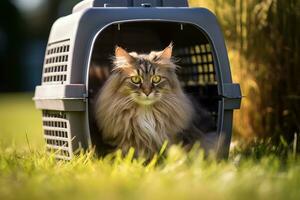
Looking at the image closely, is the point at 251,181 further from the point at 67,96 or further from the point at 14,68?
the point at 14,68

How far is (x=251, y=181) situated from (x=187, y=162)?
1.86 feet

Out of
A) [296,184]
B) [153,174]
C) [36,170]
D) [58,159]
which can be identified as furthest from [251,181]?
[58,159]

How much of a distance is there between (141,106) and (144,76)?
0.54ft

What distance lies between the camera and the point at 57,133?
3.73m

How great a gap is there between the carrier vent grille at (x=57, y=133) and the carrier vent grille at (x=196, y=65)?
102 cm

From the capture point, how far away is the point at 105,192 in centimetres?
220

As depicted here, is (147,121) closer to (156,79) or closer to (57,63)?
(156,79)

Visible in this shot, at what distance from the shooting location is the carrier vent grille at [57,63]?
3.57 meters

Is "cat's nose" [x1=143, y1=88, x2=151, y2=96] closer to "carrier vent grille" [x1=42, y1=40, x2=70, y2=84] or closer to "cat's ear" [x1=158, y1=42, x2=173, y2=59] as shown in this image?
"cat's ear" [x1=158, y1=42, x2=173, y2=59]

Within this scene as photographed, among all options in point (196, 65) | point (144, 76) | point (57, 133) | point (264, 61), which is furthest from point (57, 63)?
point (264, 61)

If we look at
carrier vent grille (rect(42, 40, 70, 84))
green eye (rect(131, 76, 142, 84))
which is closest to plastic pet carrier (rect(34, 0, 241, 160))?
carrier vent grille (rect(42, 40, 70, 84))

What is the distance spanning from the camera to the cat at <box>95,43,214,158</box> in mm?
3541

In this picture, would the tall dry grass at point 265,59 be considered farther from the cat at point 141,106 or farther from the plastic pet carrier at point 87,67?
the cat at point 141,106

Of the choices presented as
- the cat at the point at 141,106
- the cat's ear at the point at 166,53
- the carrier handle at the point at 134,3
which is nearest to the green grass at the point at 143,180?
the cat at the point at 141,106
